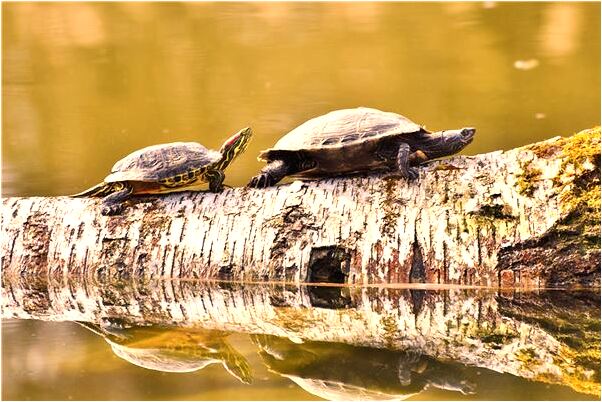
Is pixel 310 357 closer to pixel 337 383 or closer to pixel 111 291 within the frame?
pixel 337 383

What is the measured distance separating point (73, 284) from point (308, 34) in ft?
43.0

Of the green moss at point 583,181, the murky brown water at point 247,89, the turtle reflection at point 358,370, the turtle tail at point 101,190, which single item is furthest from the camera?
the turtle tail at point 101,190

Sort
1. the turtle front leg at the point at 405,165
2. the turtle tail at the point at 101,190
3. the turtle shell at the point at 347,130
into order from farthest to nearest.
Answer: the turtle tail at the point at 101,190 < the turtle shell at the point at 347,130 < the turtle front leg at the point at 405,165

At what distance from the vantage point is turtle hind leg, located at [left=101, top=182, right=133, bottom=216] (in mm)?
7047

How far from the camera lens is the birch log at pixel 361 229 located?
6234mm

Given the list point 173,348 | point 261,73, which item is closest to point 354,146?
point 173,348

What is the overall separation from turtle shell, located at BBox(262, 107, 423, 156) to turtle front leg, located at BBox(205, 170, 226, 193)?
0.36 meters

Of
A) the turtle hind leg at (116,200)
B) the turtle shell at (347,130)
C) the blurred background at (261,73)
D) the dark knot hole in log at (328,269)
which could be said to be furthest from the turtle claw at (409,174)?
the blurred background at (261,73)

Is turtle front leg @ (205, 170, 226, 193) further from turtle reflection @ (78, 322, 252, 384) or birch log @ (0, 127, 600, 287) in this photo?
turtle reflection @ (78, 322, 252, 384)

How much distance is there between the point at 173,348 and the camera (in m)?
5.52

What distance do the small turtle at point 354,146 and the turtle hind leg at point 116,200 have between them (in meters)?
0.90

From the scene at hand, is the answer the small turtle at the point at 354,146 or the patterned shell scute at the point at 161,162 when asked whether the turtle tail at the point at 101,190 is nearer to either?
the patterned shell scute at the point at 161,162

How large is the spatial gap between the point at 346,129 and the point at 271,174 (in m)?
0.60

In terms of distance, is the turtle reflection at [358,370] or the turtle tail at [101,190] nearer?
the turtle reflection at [358,370]
